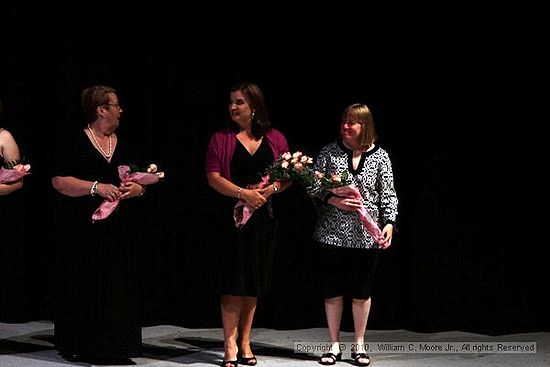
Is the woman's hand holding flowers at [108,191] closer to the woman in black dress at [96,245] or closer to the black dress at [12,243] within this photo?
the woman in black dress at [96,245]

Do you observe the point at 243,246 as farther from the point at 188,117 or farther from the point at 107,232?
the point at 188,117

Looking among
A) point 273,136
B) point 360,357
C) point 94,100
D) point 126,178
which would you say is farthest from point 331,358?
point 94,100

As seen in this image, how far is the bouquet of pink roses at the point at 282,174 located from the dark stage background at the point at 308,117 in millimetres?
1004

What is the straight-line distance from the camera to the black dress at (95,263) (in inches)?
217

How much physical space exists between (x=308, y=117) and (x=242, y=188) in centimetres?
127

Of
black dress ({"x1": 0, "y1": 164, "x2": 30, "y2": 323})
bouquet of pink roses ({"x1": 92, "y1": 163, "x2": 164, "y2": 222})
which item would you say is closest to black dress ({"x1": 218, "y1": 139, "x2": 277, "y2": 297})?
bouquet of pink roses ({"x1": 92, "y1": 163, "x2": 164, "y2": 222})

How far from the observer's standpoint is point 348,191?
5520 millimetres

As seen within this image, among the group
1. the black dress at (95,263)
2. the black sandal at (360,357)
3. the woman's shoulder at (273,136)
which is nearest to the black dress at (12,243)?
the black dress at (95,263)

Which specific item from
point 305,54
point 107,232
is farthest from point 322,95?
point 107,232

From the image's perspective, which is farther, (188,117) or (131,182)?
(188,117)

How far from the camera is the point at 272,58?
6586 millimetres

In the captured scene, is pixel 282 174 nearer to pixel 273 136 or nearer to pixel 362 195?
pixel 273 136

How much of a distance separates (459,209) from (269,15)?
5.79 ft

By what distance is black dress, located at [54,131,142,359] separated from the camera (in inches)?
217
